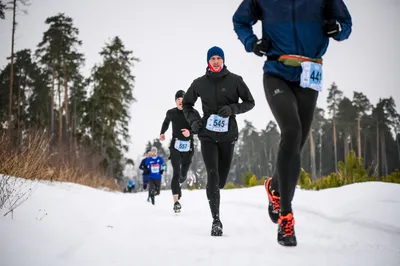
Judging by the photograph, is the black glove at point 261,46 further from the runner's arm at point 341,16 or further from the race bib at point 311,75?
the runner's arm at point 341,16

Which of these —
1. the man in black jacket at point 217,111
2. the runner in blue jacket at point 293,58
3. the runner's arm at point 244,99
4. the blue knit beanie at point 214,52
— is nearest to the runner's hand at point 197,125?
the man in black jacket at point 217,111

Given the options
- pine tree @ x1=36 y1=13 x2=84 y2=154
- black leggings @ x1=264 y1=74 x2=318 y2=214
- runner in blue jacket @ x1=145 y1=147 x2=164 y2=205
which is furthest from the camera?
pine tree @ x1=36 y1=13 x2=84 y2=154

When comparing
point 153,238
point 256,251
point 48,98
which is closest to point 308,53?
point 256,251

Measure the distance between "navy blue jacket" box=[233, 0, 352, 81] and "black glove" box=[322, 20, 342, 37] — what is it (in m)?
0.04

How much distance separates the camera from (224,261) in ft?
7.20

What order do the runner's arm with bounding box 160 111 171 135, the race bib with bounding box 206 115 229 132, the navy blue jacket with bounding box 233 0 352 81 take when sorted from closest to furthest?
the navy blue jacket with bounding box 233 0 352 81, the race bib with bounding box 206 115 229 132, the runner's arm with bounding box 160 111 171 135

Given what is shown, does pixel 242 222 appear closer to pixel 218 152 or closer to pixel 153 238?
pixel 218 152

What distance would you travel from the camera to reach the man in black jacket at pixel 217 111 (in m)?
3.78

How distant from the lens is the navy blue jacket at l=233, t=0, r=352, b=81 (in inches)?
107

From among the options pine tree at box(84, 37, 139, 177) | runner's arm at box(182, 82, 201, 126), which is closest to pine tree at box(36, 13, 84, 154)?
pine tree at box(84, 37, 139, 177)

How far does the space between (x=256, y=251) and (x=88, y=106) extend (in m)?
27.7

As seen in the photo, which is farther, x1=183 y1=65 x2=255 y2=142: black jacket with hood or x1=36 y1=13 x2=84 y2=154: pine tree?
x1=36 y1=13 x2=84 y2=154: pine tree

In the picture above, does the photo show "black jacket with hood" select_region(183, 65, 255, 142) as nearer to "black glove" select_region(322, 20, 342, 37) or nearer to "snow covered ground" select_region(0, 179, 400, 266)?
"snow covered ground" select_region(0, 179, 400, 266)

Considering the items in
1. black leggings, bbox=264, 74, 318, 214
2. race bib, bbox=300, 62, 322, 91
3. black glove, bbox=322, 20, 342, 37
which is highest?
black glove, bbox=322, 20, 342, 37
